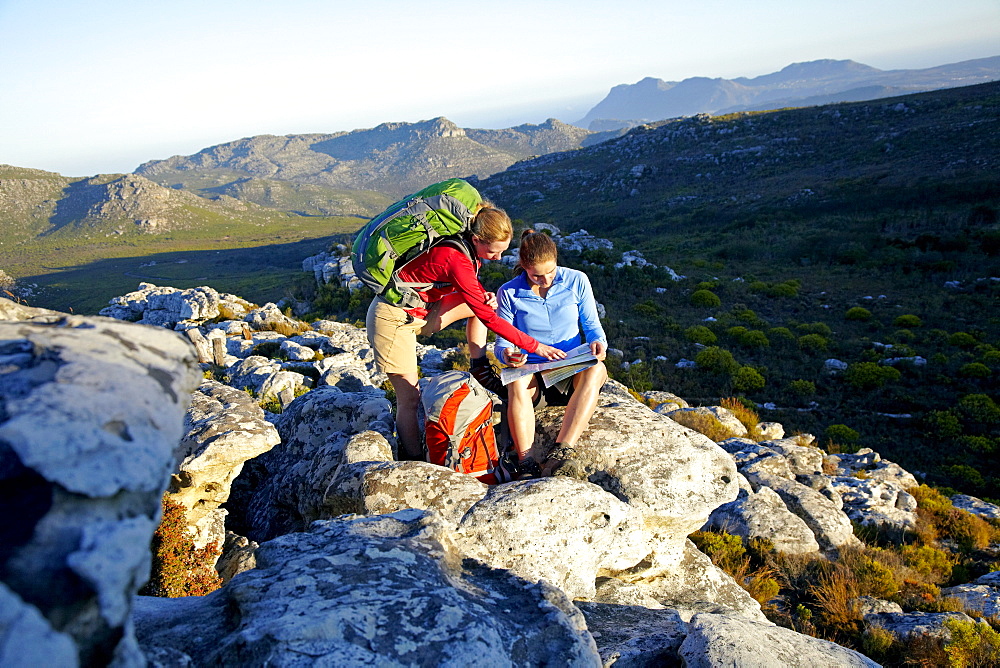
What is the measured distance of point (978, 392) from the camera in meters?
13.1

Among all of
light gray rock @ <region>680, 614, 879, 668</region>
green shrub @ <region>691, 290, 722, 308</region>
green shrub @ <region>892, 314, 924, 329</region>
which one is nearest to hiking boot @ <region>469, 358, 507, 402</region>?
light gray rock @ <region>680, 614, 879, 668</region>

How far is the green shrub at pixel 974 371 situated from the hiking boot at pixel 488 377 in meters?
14.6

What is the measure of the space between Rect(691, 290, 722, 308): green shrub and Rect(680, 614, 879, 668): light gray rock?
1918cm

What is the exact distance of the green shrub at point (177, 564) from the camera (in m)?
3.83

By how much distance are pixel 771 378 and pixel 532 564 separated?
43.5 ft

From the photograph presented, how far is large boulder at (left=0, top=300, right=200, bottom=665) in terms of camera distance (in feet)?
4.13

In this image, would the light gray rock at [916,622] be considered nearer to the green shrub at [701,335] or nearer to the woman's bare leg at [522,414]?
the woman's bare leg at [522,414]

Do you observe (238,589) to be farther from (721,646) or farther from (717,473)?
(717,473)

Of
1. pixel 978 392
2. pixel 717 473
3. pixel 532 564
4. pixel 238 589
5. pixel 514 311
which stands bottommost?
pixel 978 392

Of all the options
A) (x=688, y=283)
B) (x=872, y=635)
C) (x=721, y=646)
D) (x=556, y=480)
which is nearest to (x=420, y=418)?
(x=556, y=480)

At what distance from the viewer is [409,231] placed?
4.53 meters

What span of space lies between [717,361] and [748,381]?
128 centimetres

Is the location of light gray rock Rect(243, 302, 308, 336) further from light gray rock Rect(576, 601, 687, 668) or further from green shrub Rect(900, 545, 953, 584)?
green shrub Rect(900, 545, 953, 584)

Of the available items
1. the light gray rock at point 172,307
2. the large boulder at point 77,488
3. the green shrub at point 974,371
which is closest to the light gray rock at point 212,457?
the large boulder at point 77,488
